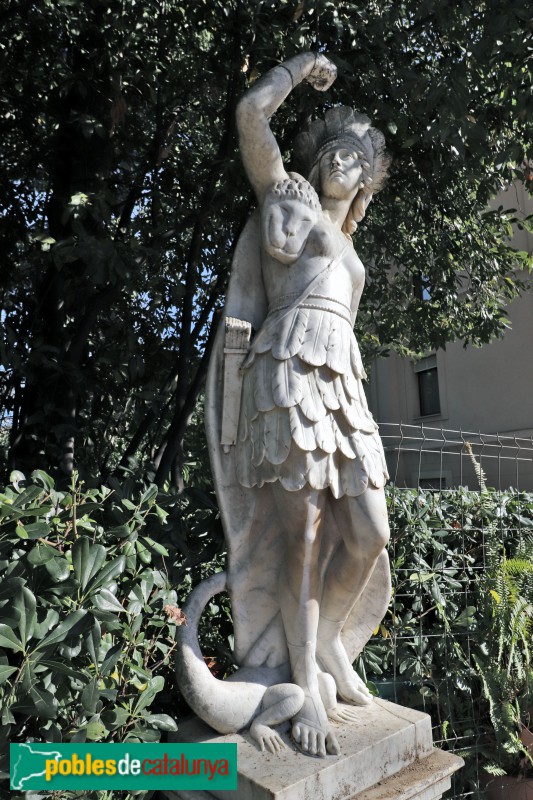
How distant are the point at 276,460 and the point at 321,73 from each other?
5.08ft

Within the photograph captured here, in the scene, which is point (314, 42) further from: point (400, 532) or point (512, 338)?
point (512, 338)

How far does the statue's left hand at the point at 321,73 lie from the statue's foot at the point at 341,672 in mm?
2151

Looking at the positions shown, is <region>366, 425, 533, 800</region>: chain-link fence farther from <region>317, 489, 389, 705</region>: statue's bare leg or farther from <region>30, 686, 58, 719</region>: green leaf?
<region>30, 686, 58, 719</region>: green leaf

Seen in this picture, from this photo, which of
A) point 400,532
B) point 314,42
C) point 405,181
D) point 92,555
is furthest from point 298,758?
point 405,181

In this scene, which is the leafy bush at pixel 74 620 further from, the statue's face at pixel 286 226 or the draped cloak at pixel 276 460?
the statue's face at pixel 286 226

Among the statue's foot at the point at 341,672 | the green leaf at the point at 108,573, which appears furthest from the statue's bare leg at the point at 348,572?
the green leaf at the point at 108,573

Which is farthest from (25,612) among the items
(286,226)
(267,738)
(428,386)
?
(428,386)

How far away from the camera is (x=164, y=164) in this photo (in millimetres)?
5066

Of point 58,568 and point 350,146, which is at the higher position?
point 350,146

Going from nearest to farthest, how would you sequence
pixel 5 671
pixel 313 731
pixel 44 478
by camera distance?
pixel 5 671
pixel 313 731
pixel 44 478

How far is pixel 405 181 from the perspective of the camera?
5.00 m

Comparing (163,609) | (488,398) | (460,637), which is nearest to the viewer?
(163,609)

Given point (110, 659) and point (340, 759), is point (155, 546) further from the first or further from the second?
point (340, 759)

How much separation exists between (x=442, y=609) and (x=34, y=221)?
4081 millimetres
